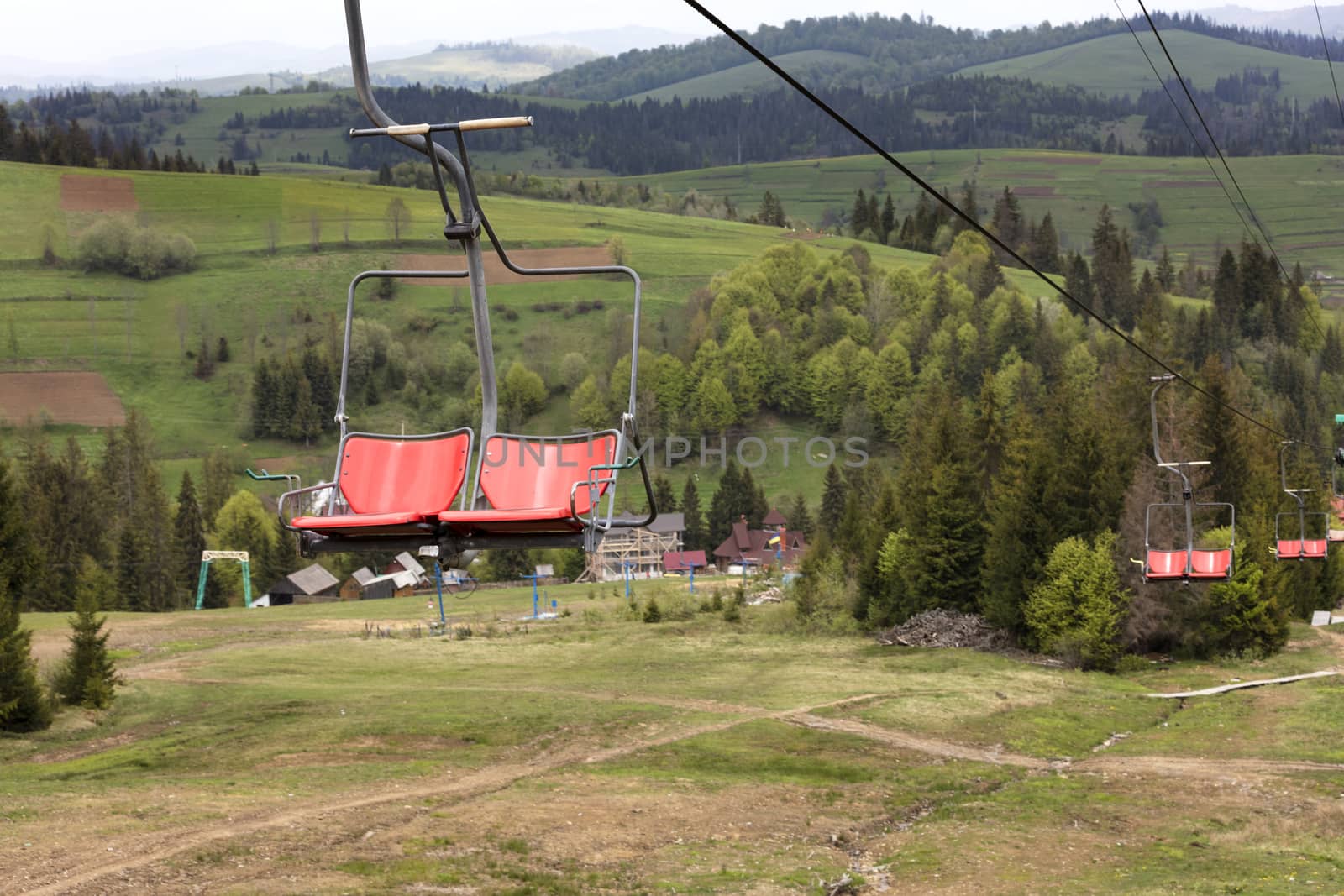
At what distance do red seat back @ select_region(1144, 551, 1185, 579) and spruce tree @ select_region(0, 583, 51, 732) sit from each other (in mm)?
30880

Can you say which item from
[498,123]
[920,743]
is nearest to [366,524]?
[498,123]

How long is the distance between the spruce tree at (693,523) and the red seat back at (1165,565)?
318ft

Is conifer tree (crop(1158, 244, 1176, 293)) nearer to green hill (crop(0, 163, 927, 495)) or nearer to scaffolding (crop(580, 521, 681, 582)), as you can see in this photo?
green hill (crop(0, 163, 927, 495))

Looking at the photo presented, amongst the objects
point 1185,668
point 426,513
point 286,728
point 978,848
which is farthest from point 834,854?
point 1185,668

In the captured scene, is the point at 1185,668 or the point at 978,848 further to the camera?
the point at 1185,668

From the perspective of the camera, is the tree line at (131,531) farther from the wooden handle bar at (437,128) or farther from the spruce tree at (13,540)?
the wooden handle bar at (437,128)

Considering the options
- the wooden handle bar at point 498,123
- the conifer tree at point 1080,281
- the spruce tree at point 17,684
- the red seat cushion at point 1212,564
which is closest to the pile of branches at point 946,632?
the red seat cushion at point 1212,564

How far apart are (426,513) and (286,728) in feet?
112

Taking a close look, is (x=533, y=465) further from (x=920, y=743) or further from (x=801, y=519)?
(x=801, y=519)

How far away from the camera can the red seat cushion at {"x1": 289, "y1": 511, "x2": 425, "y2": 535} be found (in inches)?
385

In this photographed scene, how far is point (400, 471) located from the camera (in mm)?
10883

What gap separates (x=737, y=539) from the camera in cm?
12850

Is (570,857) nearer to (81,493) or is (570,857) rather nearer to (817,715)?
(817,715)

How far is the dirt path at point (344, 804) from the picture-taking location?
79.6 feet
